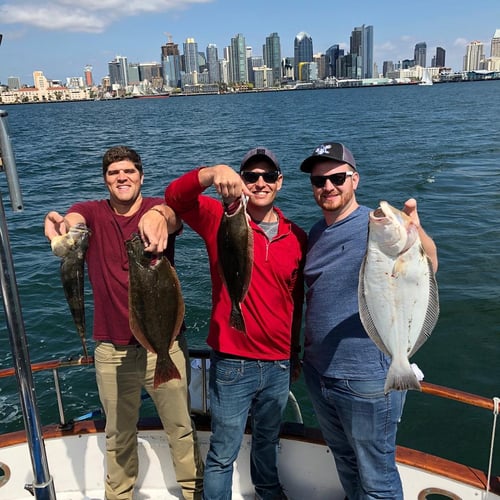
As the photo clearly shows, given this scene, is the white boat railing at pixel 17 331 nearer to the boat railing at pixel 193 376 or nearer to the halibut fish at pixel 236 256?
the boat railing at pixel 193 376

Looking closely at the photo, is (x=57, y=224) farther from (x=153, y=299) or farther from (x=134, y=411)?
(x=134, y=411)

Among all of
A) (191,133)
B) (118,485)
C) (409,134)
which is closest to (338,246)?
(118,485)

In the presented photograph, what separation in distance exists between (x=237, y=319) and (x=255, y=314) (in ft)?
0.68

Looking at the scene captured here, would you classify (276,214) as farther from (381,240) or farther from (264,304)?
(381,240)

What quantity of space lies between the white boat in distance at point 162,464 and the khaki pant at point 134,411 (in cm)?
29

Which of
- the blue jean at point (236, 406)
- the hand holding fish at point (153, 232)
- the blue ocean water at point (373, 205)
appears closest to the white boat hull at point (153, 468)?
Answer: the blue jean at point (236, 406)

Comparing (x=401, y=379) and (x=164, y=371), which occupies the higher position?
(x=401, y=379)

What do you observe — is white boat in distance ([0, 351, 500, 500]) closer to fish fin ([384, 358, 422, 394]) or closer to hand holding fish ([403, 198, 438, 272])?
fish fin ([384, 358, 422, 394])

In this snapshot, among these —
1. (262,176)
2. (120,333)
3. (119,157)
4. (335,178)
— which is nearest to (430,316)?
(335,178)

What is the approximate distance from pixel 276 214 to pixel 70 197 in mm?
18910

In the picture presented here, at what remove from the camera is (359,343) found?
313cm

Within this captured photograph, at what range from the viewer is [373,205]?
61.2 ft

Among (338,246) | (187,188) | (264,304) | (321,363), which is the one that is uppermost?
(187,188)

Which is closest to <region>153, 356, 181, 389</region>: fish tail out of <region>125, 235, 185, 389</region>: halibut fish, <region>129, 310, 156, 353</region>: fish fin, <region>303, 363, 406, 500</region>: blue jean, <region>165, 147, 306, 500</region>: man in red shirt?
<region>125, 235, 185, 389</region>: halibut fish
